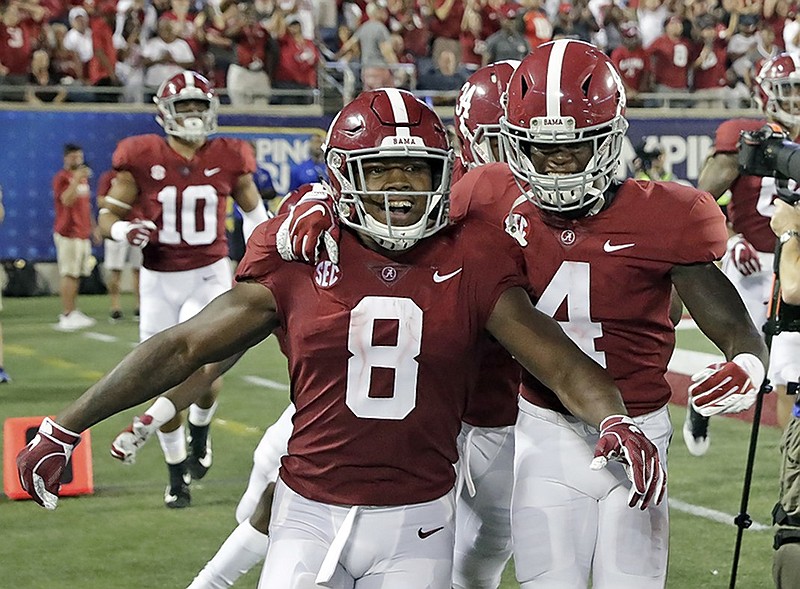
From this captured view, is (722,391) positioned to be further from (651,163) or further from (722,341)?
(651,163)

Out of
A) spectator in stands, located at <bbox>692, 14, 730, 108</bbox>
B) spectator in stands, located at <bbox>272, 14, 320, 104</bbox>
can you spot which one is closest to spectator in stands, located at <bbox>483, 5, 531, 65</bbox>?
spectator in stands, located at <bbox>272, 14, 320, 104</bbox>

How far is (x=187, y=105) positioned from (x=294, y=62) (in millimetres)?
8828

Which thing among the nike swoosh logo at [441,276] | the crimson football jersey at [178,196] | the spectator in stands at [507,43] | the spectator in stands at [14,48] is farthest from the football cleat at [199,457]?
the spectator in stands at [507,43]

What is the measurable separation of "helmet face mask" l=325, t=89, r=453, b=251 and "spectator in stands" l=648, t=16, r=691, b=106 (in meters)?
14.3

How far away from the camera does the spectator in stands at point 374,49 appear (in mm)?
14750

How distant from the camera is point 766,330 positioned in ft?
13.8

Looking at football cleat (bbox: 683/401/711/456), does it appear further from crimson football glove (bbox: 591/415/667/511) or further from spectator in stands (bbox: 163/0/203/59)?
spectator in stands (bbox: 163/0/203/59)

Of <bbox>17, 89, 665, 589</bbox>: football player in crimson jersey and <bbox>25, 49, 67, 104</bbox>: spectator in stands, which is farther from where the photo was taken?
<bbox>25, 49, 67, 104</bbox>: spectator in stands

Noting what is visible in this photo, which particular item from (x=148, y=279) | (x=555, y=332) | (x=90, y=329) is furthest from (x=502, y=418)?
(x=90, y=329)

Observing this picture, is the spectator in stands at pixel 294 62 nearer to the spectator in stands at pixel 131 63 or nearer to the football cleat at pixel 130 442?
the spectator in stands at pixel 131 63

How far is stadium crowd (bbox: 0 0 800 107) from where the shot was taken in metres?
14.6

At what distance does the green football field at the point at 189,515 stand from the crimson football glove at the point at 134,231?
1.19 meters

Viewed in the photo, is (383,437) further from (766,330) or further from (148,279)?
(148,279)

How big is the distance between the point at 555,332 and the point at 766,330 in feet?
5.23
